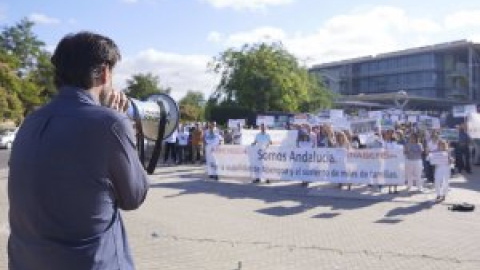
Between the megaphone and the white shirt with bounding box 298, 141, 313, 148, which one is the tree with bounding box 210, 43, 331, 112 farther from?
the megaphone

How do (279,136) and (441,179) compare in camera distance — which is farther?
(279,136)

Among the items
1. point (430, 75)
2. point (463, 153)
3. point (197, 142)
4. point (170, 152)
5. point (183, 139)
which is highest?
point (430, 75)

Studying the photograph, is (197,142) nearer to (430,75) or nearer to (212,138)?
(212,138)

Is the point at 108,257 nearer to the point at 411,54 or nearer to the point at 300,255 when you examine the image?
the point at 300,255

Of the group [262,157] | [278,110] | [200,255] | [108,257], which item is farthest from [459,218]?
[278,110]

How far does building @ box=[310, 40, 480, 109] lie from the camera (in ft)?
327

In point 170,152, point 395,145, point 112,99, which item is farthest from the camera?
point 170,152

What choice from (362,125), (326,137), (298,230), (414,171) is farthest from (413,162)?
(362,125)

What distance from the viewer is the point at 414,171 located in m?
16.8

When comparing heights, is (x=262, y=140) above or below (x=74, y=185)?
above

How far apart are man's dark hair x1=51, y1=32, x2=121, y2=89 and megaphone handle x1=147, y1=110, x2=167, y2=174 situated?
0.63m

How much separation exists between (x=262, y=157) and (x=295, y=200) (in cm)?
409

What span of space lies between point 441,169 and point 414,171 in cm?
112

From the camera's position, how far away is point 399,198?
15.8 meters
